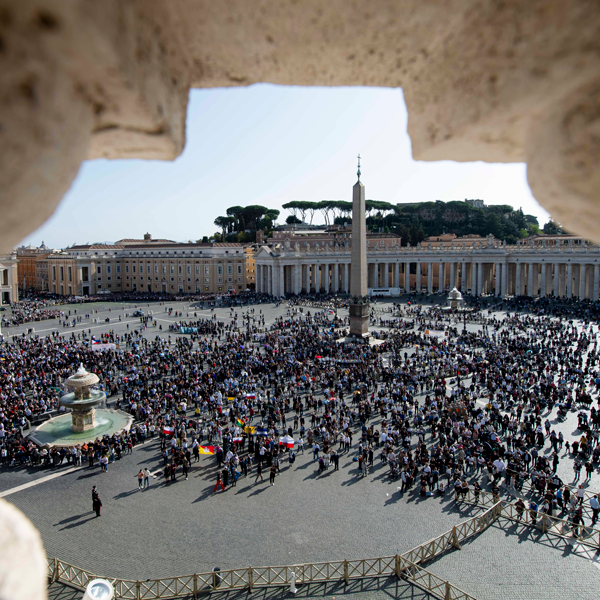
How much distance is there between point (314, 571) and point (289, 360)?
17.0 metres

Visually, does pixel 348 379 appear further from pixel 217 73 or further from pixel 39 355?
pixel 217 73

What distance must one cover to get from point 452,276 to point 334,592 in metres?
60.1

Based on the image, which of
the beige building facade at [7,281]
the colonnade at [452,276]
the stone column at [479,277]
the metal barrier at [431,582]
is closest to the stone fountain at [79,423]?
the metal barrier at [431,582]

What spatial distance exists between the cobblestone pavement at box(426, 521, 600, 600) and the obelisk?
77.3 ft

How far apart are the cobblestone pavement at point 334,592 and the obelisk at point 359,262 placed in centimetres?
2506

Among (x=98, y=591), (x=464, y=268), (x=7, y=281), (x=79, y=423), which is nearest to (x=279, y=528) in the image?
(x=98, y=591)

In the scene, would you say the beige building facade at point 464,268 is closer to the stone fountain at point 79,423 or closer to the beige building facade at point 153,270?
the beige building facade at point 153,270

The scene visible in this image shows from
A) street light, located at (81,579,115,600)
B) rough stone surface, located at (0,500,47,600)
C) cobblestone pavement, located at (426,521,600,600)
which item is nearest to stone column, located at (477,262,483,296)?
cobblestone pavement, located at (426,521,600,600)

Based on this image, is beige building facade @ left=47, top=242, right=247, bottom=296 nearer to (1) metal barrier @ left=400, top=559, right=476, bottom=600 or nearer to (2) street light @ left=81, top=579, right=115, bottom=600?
→ (1) metal barrier @ left=400, top=559, right=476, bottom=600

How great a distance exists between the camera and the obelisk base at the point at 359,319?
33875mm

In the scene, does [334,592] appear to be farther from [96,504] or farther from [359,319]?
[359,319]

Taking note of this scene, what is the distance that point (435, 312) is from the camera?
144 feet

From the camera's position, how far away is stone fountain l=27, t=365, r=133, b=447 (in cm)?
1717

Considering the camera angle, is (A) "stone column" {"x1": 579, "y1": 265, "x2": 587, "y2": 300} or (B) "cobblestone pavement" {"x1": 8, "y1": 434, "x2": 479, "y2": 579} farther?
(A) "stone column" {"x1": 579, "y1": 265, "x2": 587, "y2": 300}
